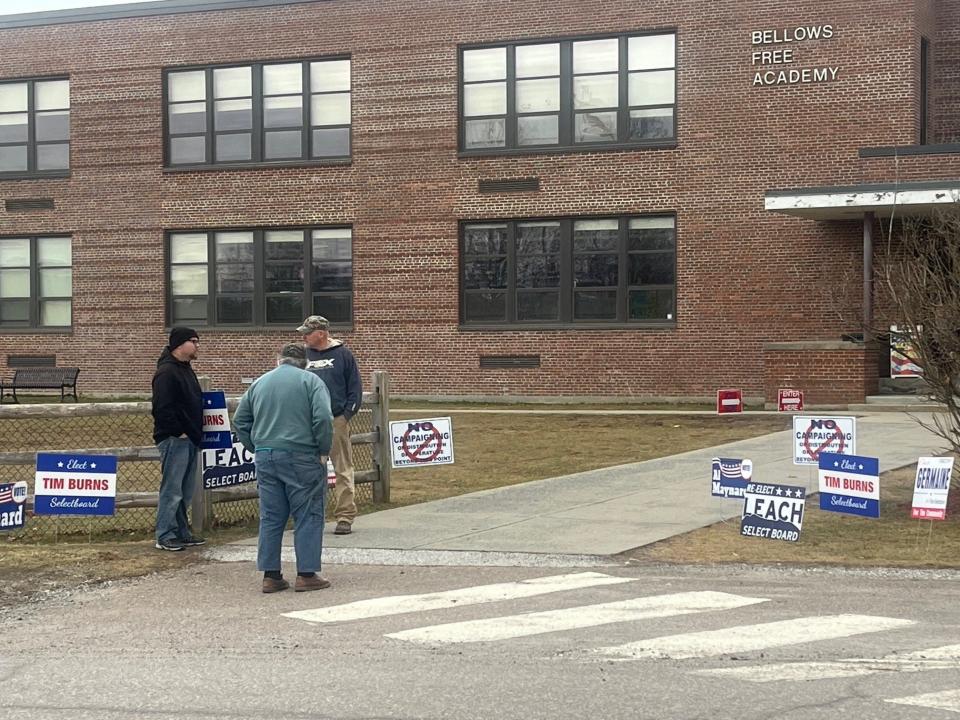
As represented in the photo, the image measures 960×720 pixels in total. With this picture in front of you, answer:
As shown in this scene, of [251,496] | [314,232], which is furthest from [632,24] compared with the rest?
[251,496]

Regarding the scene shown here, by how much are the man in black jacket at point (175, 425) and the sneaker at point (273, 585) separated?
187 cm

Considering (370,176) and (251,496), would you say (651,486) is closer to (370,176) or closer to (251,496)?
(251,496)

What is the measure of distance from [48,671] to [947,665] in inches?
182

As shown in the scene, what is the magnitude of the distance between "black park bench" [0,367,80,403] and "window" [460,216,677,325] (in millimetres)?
9760

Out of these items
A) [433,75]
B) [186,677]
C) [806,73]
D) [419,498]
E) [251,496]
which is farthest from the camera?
[433,75]

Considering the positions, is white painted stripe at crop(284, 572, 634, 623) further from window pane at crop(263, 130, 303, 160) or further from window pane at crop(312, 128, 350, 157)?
window pane at crop(263, 130, 303, 160)

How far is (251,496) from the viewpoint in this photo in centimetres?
1161

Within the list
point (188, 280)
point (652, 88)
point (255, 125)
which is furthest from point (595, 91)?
point (188, 280)

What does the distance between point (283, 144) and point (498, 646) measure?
82.0 ft

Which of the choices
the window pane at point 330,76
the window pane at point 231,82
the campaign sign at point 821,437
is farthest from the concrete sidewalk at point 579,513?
the window pane at point 231,82

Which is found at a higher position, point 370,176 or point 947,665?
point 370,176

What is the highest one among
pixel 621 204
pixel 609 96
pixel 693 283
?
pixel 609 96

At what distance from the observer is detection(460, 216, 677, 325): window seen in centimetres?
2825

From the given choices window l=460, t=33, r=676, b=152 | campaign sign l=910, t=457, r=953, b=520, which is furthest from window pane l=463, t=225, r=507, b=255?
campaign sign l=910, t=457, r=953, b=520
